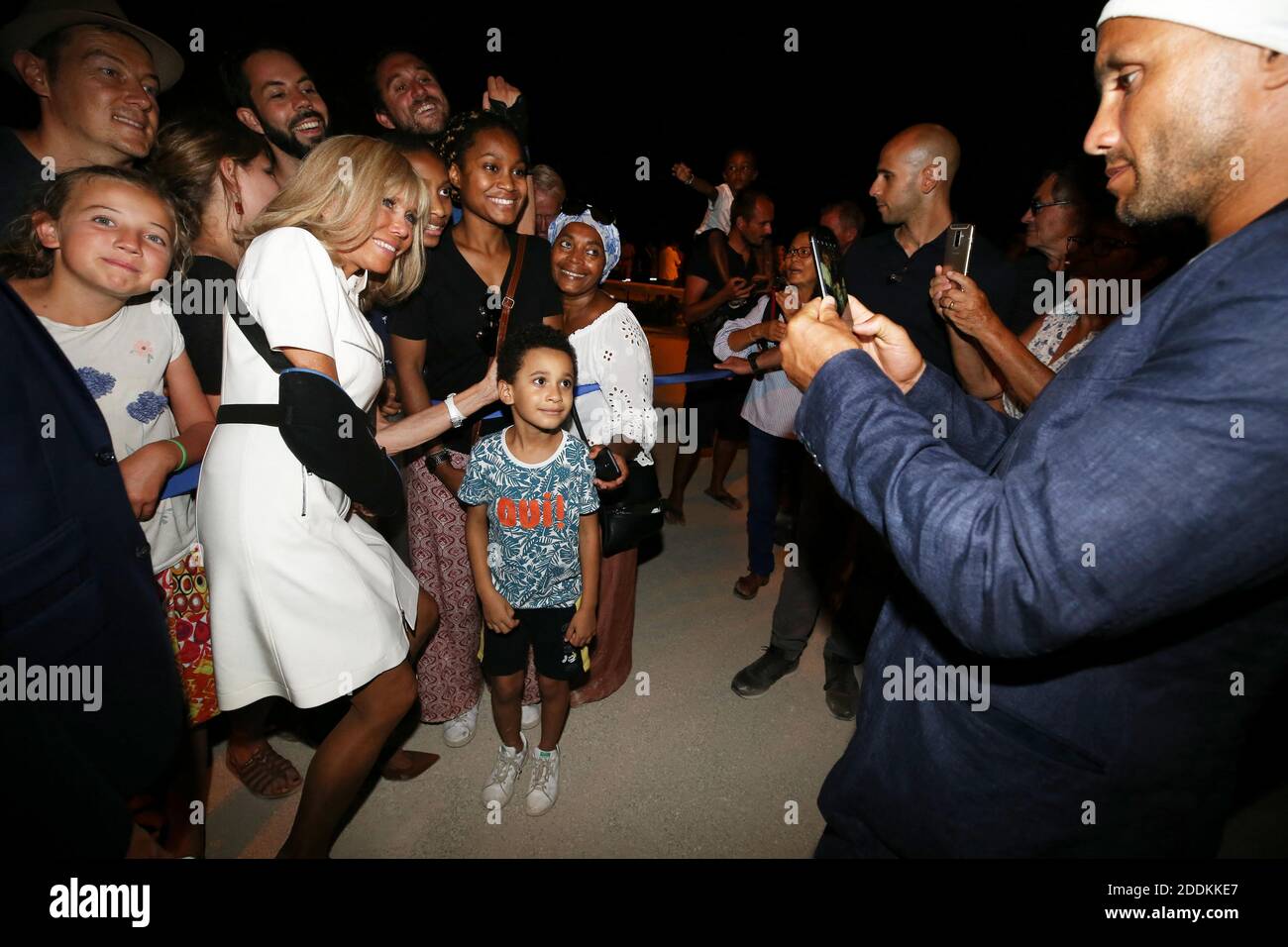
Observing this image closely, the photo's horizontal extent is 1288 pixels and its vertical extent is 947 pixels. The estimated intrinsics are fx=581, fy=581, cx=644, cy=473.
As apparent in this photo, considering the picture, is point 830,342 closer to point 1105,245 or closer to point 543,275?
point 543,275

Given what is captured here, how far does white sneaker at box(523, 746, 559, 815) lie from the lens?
2436 millimetres

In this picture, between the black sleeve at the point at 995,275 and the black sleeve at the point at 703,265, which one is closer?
the black sleeve at the point at 995,275

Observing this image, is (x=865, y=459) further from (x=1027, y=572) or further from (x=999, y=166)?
(x=999, y=166)

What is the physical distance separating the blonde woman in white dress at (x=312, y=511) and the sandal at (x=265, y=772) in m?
0.75

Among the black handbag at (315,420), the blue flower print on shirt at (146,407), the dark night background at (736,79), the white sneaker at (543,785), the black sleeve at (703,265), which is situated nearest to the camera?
the black handbag at (315,420)

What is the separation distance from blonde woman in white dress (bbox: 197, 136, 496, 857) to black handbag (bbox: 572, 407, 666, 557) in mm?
952

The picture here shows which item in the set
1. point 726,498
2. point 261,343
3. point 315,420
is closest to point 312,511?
point 315,420

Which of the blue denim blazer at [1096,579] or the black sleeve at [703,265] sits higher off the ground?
the black sleeve at [703,265]

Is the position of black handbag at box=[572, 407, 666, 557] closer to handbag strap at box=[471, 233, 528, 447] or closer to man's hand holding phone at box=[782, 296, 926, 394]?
handbag strap at box=[471, 233, 528, 447]

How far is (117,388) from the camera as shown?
1812 millimetres

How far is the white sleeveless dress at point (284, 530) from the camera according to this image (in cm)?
157

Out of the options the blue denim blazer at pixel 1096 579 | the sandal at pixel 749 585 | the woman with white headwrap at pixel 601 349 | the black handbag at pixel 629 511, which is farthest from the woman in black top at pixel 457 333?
the sandal at pixel 749 585

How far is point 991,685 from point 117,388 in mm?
2482

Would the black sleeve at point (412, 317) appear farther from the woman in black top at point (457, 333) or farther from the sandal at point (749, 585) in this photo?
the sandal at point (749, 585)
